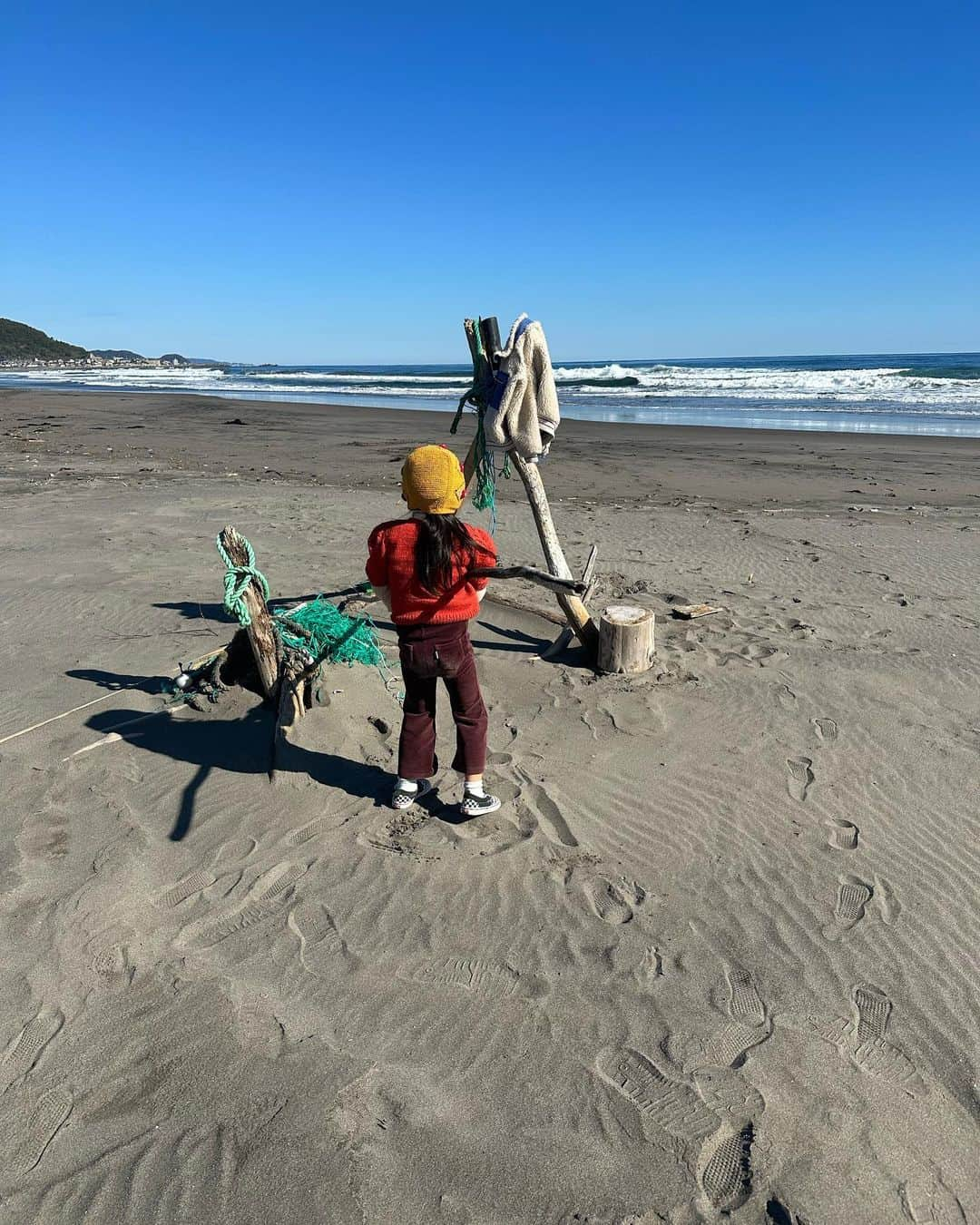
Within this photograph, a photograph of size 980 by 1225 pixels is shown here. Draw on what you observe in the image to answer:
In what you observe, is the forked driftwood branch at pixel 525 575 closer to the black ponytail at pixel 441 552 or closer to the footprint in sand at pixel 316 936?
the black ponytail at pixel 441 552

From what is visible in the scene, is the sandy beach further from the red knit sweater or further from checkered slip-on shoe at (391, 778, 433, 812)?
the red knit sweater

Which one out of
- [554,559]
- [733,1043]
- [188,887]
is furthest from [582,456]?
[733,1043]

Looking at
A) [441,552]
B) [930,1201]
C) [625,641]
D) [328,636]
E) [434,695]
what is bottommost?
[930,1201]

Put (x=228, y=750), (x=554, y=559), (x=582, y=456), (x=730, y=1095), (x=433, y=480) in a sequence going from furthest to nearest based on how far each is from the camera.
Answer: (x=582, y=456)
(x=554, y=559)
(x=228, y=750)
(x=433, y=480)
(x=730, y=1095)

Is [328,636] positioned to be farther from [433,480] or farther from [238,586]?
[433,480]

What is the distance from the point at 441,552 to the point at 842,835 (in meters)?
2.36

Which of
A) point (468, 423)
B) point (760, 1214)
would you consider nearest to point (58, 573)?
point (760, 1214)

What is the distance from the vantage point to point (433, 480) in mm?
3504

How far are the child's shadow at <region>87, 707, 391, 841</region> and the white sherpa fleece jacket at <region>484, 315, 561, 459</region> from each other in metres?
2.30

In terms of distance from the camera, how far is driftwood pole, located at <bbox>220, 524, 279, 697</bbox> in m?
4.60

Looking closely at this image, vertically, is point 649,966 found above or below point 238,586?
below

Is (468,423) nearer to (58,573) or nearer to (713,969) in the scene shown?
(58,573)

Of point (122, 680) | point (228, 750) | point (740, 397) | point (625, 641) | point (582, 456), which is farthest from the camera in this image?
point (740, 397)

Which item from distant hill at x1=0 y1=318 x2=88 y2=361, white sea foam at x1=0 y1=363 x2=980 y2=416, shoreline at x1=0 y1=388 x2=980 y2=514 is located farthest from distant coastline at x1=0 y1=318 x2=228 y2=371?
shoreline at x1=0 y1=388 x2=980 y2=514
